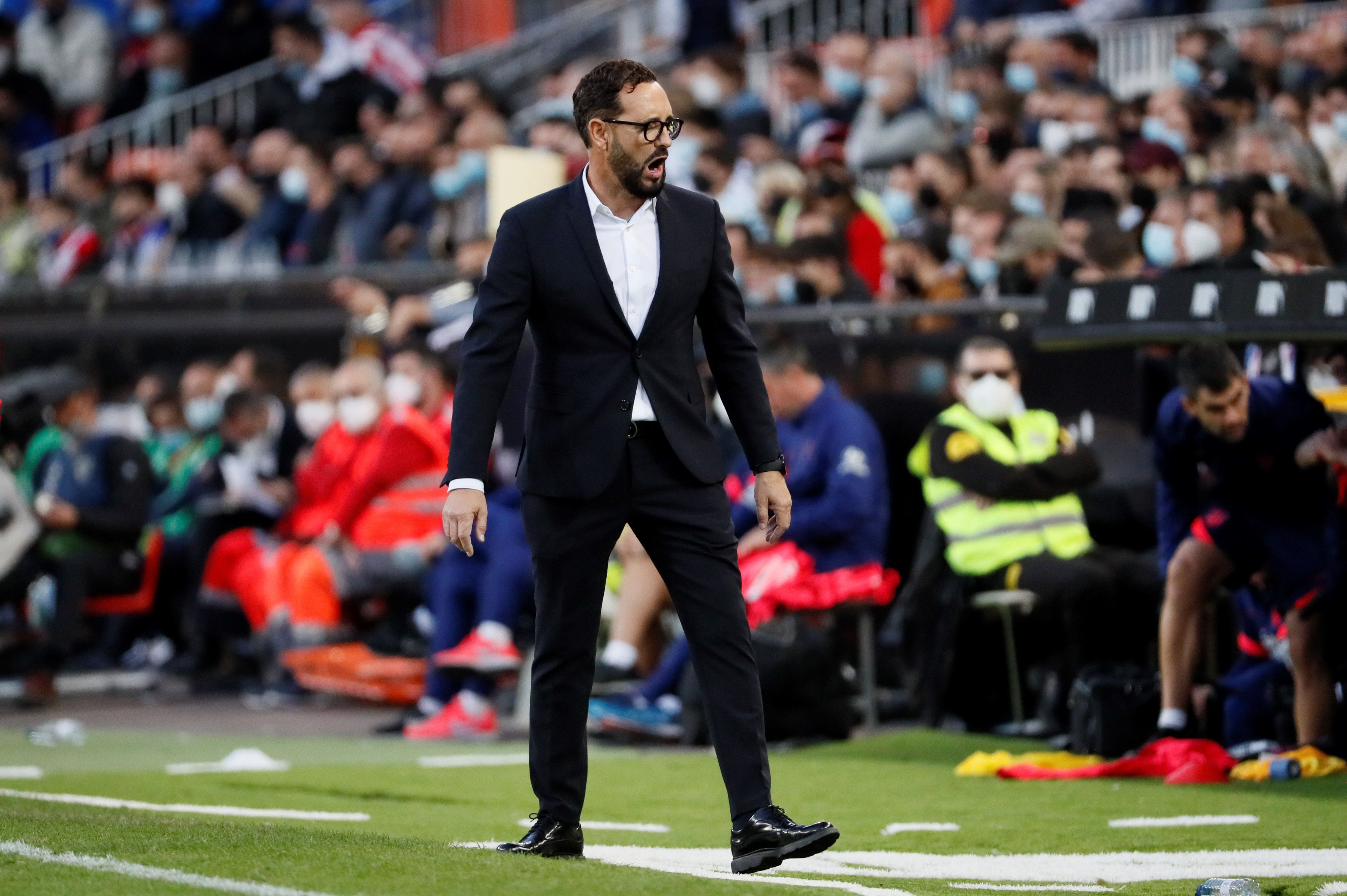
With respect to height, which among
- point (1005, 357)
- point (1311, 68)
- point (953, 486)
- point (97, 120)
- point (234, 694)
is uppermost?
point (97, 120)

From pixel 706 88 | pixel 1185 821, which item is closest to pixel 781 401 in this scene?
pixel 1185 821

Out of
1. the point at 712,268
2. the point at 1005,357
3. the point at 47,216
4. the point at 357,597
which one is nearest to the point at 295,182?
the point at 47,216

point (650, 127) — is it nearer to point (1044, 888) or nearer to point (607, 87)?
point (607, 87)

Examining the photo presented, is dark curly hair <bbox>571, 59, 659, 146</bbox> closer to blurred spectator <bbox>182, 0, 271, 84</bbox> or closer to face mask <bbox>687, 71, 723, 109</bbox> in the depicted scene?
face mask <bbox>687, 71, 723, 109</bbox>

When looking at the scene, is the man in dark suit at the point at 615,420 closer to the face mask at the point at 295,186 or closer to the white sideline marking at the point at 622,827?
the white sideline marking at the point at 622,827

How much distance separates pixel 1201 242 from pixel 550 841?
553 centimetres

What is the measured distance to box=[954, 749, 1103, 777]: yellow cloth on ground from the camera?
8438mm

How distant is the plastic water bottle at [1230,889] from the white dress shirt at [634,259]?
1.85 m

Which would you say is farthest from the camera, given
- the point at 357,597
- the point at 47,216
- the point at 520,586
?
the point at 47,216

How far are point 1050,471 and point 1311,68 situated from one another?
17.5ft

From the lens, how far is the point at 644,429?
5641 millimetres

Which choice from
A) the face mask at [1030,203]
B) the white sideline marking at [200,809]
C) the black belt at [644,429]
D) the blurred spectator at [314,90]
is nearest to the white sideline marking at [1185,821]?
the black belt at [644,429]

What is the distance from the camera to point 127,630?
14305mm

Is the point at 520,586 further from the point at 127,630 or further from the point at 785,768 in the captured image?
the point at 127,630
